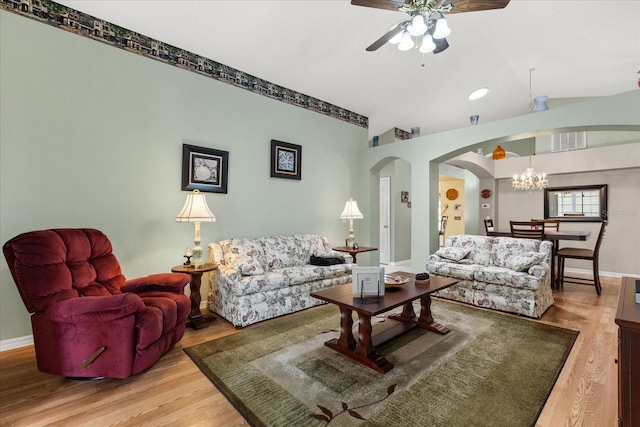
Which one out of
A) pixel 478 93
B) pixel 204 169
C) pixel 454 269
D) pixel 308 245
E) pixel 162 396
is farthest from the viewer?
pixel 478 93

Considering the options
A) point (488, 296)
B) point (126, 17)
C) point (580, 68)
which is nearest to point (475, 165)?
point (580, 68)

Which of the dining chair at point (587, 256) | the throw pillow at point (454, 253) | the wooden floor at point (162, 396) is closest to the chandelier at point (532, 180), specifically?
the dining chair at point (587, 256)

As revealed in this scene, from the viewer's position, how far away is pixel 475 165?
6684mm

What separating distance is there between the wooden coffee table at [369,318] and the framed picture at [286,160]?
2.28 metres

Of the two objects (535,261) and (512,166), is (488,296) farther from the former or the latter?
(512,166)

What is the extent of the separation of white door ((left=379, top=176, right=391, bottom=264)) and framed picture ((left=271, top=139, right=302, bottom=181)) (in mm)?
2679

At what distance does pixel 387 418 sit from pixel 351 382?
40cm

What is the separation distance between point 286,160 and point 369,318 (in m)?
2.90

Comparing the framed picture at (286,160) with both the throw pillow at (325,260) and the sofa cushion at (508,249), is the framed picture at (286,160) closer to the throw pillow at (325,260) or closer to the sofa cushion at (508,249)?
the throw pillow at (325,260)

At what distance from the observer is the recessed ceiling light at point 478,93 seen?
212 inches

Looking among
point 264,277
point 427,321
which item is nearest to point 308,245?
point 264,277

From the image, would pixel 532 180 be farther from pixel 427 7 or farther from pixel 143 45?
pixel 143 45

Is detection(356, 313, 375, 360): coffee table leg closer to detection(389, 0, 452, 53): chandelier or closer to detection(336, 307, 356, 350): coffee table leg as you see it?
detection(336, 307, 356, 350): coffee table leg

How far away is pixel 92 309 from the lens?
2018 millimetres
